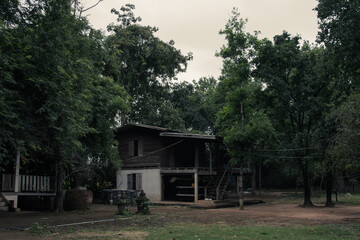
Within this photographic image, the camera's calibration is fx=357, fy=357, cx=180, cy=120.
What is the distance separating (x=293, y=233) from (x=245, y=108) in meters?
13.0

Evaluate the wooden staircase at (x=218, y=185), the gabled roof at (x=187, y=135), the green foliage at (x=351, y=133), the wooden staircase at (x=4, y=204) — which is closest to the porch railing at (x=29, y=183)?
the wooden staircase at (x=4, y=204)

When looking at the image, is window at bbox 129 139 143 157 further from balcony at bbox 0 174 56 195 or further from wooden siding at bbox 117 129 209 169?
balcony at bbox 0 174 56 195

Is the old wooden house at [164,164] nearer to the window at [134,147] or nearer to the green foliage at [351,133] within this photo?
the window at [134,147]

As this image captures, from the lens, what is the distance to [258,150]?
2444cm

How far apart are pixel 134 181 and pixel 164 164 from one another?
311 centimetres

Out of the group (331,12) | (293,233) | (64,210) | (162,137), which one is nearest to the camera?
(293,233)

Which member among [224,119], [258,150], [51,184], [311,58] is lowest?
[51,184]

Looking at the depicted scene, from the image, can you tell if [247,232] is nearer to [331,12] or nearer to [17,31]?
[17,31]

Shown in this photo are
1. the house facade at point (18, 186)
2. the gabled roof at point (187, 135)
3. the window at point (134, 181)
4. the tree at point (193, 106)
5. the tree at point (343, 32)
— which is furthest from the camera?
the tree at point (193, 106)

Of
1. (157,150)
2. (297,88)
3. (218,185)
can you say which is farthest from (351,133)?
(157,150)

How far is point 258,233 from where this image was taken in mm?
11188

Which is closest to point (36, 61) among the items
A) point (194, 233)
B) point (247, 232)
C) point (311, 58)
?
point (194, 233)

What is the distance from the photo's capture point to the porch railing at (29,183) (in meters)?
18.7

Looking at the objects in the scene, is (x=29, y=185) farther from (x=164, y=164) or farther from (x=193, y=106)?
(x=193, y=106)
